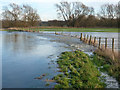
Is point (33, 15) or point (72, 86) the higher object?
point (33, 15)

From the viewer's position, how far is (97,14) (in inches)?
3327

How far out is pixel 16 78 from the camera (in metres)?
7.18

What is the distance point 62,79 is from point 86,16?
7647cm

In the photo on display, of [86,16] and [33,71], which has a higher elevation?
[86,16]

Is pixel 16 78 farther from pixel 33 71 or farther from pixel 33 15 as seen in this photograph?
pixel 33 15

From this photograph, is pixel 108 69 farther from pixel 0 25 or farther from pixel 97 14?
pixel 97 14

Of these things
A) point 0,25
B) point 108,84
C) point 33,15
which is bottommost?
point 108,84

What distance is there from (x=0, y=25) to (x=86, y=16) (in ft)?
140

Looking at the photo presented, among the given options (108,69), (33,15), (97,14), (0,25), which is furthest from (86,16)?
(108,69)

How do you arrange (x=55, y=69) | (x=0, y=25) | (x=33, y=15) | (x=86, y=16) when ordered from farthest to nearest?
1. (x=86, y=16)
2. (x=33, y=15)
3. (x=0, y=25)
4. (x=55, y=69)

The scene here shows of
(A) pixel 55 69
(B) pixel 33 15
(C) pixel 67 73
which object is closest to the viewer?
(C) pixel 67 73

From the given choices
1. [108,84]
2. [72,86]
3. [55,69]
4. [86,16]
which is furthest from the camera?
[86,16]

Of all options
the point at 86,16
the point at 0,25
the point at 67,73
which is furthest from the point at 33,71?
the point at 86,16

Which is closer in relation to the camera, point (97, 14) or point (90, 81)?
point (90, 81)
